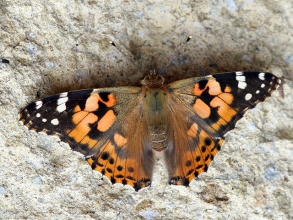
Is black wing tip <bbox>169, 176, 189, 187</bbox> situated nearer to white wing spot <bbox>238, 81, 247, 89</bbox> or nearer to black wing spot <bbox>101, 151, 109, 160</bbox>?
black wing spot <bbox>101, 151, 109, 160</bbox>

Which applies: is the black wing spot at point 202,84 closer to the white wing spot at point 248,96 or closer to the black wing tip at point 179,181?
the white wing spot at point 248,96

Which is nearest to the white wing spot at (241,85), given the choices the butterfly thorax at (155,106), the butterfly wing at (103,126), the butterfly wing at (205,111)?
the butterfly wing at (205,111)

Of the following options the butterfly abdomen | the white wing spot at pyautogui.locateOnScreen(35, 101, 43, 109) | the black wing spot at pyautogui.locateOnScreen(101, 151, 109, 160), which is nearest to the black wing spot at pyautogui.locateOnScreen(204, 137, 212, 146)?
the butterfly abdomen

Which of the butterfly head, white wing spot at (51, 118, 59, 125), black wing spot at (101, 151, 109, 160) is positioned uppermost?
the butterfly head

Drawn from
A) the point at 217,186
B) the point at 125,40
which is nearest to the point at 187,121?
the point at 217,186

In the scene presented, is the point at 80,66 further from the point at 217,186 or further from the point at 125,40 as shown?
the point at 217,186

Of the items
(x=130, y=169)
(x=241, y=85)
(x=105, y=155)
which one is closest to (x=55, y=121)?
(x=105, y=155)

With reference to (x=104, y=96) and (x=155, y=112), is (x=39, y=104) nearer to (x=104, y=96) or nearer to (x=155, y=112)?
Result: (x=104, y=96)
